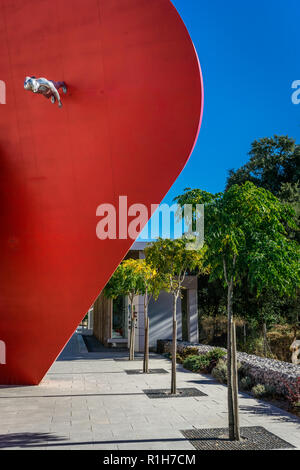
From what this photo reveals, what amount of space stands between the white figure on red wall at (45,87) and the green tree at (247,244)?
8.49 ft

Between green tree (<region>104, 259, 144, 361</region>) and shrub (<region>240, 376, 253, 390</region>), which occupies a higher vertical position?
green tree (<region>104, 259, 144, 361</region>)

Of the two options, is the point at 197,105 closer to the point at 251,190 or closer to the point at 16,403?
the point at 251,190

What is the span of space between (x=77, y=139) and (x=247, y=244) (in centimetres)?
341

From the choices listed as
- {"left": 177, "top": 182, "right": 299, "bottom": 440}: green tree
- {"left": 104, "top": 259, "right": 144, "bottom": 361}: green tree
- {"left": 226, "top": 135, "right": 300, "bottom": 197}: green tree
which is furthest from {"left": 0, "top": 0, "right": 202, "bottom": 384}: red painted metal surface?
{"left": 226, "top": 135, "right": 300, "bottom": 197}: green tree

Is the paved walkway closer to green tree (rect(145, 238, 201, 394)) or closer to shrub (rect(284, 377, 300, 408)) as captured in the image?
shrub (rect(284, 377, 300, 408))

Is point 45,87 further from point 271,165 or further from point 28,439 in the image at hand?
point 271,165

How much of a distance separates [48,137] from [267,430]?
611 cm

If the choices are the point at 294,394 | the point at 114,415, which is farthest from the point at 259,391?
the point at 114,415

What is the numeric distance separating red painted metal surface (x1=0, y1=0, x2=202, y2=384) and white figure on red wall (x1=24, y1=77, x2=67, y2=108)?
232mm

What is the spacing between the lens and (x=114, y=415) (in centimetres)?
736

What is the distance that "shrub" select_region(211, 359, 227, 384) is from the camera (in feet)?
36.1

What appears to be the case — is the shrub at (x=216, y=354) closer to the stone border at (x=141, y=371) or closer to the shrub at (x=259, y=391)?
the stone border at (x=141, y=371)
